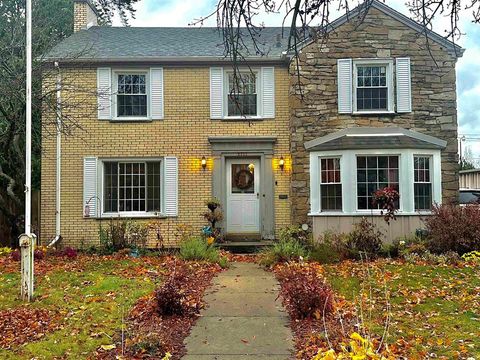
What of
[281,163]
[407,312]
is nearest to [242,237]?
[281,163]

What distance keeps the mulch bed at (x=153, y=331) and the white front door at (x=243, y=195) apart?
5.36m

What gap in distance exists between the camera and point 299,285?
594cm

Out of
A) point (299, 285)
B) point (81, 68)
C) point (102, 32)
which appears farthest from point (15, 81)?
point (299, 285)

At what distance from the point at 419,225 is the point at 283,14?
8657 mm

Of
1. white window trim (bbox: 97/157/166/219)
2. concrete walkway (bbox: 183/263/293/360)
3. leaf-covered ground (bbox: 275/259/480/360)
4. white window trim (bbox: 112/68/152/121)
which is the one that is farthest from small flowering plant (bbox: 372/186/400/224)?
white window trim (bbox: 112/68/152/121)

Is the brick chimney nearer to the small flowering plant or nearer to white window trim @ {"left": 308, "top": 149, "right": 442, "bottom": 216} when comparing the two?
white window trim @ {"left": 308, "top": 149, "right": 442, "bottom": 216}

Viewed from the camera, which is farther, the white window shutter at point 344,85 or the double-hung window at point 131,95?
the double-hung window at point 131,95

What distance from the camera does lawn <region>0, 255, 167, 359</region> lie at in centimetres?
504

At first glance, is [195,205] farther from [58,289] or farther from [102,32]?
[102,32]

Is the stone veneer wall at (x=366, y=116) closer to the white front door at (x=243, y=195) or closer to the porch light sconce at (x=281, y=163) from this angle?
the porch light sconce at (x=281, y=163)

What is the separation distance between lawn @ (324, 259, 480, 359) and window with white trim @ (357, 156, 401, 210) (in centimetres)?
236

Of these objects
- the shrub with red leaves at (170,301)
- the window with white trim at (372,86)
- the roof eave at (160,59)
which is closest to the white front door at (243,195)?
the roof eave at (160,59)

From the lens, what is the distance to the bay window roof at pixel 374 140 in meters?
11.6

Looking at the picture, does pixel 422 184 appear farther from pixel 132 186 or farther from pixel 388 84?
pixel 132 186
